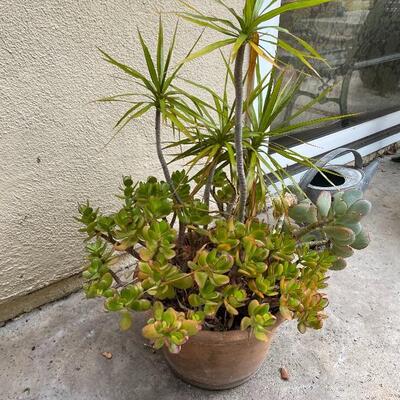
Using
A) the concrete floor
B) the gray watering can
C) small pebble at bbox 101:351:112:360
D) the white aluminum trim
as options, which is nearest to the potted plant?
the concrete floor

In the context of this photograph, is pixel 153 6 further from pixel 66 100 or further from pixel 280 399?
pixel 280 399

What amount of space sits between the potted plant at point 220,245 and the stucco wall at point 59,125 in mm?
317

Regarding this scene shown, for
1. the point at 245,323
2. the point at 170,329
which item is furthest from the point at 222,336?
the point at 170,329

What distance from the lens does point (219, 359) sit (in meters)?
1.28

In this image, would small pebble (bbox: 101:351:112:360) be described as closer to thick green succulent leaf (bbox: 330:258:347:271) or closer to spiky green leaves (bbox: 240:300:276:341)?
spiky green leaves (bbox: 240:300:276:341)

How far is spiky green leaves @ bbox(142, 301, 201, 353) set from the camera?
104cm

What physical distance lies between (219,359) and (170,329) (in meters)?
0.32

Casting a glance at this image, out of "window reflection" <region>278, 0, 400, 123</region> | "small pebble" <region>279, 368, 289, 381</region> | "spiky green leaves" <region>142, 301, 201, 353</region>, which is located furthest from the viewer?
"window reflection" <region>278, 0, 400, 123</region>

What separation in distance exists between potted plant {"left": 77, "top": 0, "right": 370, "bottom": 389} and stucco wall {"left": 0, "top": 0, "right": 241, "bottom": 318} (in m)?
0.32

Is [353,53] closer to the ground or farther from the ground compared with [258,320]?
farther from the ground

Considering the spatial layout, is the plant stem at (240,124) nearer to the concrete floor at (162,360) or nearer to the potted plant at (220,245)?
the potted plant at (220,245)

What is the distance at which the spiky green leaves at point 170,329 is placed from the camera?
1038 mm

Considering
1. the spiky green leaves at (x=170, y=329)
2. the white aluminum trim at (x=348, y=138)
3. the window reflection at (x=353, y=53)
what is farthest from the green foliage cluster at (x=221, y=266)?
the window reflection at (x=353, y=53)

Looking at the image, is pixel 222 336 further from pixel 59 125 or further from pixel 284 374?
pixel 59 125
